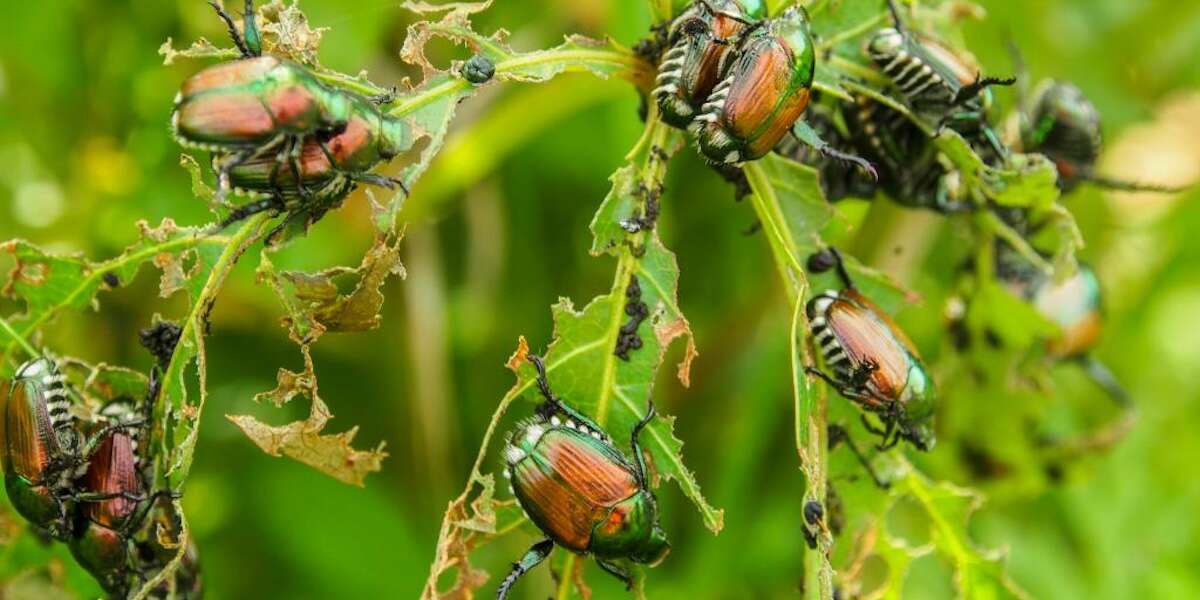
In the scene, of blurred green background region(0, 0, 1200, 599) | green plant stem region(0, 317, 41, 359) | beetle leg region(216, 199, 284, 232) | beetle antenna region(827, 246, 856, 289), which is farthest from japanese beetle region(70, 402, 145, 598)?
beetle antenna region(827, 246, 856, 289)

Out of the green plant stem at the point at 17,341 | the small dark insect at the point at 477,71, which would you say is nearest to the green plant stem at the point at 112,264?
the green plant stem at the point at 17,341

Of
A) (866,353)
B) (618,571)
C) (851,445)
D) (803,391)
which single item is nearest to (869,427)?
(851,445)

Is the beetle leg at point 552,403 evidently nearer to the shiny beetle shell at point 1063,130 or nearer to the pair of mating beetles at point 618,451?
the pair of mating beetles at point 618,451

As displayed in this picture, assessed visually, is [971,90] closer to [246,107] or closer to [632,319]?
[632,319]

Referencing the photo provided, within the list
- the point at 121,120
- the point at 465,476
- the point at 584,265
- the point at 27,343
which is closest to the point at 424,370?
the point at 465,476

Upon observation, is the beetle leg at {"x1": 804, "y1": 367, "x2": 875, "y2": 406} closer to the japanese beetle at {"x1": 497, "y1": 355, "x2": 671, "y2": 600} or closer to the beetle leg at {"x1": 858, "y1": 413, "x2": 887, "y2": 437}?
the beetle leg at {"x1": 858, "y1": 413, "x2": 887, "y2": 437}

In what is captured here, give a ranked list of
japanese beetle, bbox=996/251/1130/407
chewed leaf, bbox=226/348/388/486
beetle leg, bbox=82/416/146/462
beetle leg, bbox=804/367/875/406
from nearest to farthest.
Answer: chewed leaf, bbox=226/348/388/486
beetle leg, bbox=82/416/146/462
beetle leg, bbox=804/367/875/406
japanese beetle, bbox=996/251/1130/407
